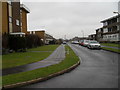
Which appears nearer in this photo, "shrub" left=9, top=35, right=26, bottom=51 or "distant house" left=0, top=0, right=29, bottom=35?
"shrub" left=9, top=35, right=26, bottom=51

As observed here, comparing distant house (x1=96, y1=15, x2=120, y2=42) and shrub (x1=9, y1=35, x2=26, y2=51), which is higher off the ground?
distant house (x1=96, y1=15, x2=120, y2=42)

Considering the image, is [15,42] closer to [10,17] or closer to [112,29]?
[10,17]

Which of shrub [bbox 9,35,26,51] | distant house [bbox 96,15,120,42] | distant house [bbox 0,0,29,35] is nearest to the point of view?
shrub [bbox 9,35,26,51]

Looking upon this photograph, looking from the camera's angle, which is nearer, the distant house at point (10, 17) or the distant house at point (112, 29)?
the distant house at point (10, 17)

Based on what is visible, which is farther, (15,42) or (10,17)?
(10,17)

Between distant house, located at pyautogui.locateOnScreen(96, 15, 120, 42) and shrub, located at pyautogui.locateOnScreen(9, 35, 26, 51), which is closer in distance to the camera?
shrub, located at pyautogui.locateOnScreen(9, 35, 26, 51)

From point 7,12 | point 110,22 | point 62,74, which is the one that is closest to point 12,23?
point 7,12

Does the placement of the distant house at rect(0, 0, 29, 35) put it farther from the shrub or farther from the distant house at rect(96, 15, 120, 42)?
the distant house at rect(96, 15, 120, 42)

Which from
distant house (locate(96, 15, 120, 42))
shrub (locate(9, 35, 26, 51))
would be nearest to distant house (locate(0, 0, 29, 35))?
shrub (locate(9, 35, 26, 51))

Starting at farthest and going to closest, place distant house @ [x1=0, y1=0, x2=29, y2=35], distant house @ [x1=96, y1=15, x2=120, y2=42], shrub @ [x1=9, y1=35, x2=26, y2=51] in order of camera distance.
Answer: distant house @ [x1=96, y1=15, x2=120, y2=42] < distant house @ [x1=0, y1=0, x2=29, y2=35] < shrub @ [x1=9, y1=35, x2=26, y2=51]

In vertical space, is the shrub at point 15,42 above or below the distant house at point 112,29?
below

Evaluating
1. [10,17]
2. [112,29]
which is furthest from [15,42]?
[112,29]

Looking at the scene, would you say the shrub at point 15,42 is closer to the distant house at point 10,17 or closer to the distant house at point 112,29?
the distant house at point 10,17

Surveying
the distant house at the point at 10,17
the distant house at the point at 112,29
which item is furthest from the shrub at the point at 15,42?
the distant house at the point at 112,29
